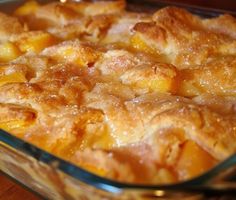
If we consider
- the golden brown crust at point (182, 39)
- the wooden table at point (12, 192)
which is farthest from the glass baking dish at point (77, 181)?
the golden brown crust at point (182, 39)

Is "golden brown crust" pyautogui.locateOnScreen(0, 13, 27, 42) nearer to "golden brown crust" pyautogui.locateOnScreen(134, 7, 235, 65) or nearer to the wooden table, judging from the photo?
"golden brown crust" pyautogui.locateOnScreen(134, 7, 235, 65)

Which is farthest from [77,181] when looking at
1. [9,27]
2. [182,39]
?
[9,27]

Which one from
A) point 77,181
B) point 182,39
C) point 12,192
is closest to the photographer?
point 77,181

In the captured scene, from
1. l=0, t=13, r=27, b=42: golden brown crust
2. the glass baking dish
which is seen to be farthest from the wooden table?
l=0, t=13, r=27, b=42: golden brown crust

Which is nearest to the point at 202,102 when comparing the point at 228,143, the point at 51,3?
the point at 228,143

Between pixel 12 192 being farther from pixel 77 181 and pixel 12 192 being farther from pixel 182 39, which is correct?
pixel 182 39

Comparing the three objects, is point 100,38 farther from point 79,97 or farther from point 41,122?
point 41,122
